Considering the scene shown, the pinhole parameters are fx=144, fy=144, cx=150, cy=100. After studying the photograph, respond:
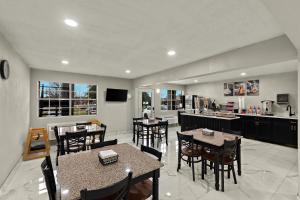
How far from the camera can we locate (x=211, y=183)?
2.58m

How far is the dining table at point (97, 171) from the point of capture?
4.06 ft

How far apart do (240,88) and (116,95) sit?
17.6ft

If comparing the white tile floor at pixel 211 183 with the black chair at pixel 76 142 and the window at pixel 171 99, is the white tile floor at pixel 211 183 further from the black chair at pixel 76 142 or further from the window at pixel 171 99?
the window at pixel 171 99

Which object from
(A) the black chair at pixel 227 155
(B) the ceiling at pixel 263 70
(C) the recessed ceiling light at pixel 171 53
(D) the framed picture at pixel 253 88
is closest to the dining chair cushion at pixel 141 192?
(A) the black chair at pixel 227 155

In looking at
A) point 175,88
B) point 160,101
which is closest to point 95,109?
point 160,101

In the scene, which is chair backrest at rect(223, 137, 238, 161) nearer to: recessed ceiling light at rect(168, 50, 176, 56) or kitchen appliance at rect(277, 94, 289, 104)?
recessed ceiling light at rect(168, 50, 176, 56)

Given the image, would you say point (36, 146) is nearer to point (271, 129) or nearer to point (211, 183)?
point (211, 183)

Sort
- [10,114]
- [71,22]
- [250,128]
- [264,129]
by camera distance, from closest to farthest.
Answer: [71,22]
[10,114]
[264,129]
[250,128]

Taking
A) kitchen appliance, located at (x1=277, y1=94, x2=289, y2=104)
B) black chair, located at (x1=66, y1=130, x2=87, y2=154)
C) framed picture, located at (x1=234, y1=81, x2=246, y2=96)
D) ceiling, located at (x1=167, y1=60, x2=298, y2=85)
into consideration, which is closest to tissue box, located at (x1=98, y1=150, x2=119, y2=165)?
black chair, located at (x1=66, y1=130, x2=87, y2=154)

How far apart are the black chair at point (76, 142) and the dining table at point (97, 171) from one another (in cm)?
122

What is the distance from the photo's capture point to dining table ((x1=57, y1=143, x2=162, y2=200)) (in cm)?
124

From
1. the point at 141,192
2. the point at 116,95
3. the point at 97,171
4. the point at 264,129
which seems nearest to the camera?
the point at 97,171

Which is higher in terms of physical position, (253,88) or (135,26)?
(135,26)

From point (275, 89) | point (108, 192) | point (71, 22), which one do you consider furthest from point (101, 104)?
point (275, 89)
